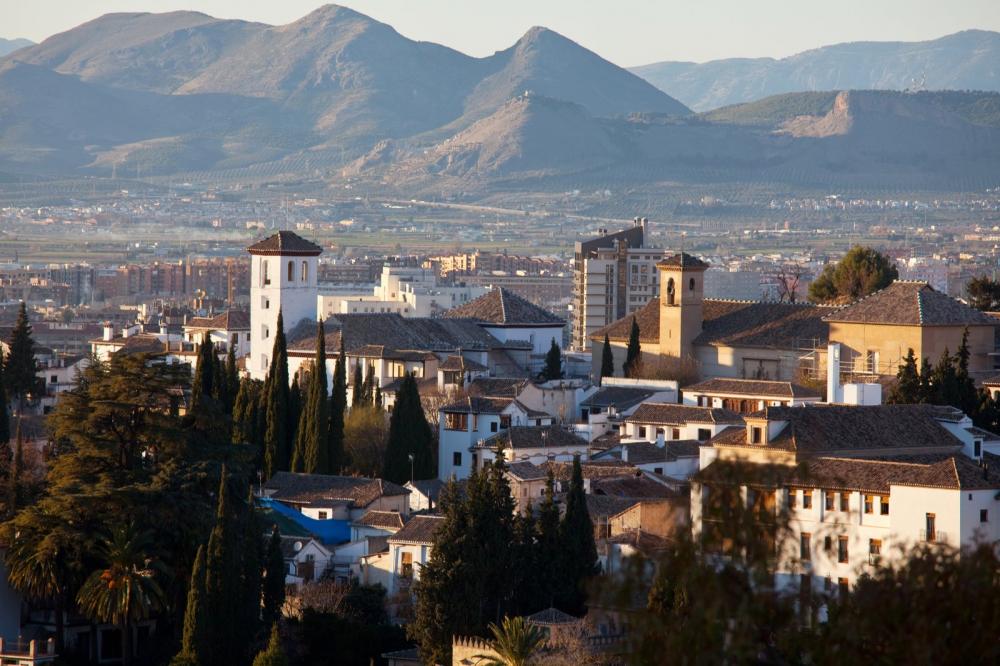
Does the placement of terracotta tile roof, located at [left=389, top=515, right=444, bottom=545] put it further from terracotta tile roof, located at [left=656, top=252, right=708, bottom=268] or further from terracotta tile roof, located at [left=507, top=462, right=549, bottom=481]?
terracotta tile roof, located at [left=656, top=252, right=708, bottom=268]

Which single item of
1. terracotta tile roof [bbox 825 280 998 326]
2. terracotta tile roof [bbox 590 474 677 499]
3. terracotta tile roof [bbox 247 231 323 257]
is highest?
terracotta tile roof [bbox 247 231 323 257]

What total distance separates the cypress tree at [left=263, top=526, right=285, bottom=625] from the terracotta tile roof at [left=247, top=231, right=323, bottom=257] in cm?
2939

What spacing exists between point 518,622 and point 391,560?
8.38m

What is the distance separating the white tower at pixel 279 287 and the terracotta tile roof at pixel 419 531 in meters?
24.6

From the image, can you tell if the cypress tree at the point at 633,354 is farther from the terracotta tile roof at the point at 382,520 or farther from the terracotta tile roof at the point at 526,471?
the terracotta tile roof at the point at 382,520

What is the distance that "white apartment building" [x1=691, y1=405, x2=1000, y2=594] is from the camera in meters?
35.2

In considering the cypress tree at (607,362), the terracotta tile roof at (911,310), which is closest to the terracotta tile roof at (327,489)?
the cypress tree at (607,362)

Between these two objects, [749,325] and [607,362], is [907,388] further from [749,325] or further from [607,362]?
[607,362]

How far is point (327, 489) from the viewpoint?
152 ft

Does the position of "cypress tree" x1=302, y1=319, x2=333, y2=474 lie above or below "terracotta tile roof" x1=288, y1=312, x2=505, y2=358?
below

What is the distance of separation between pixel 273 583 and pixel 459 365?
21.4 m

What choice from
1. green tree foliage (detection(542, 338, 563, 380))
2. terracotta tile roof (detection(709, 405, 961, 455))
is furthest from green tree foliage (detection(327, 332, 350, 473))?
green tree foliage (detection(542, 338, 563, 380))

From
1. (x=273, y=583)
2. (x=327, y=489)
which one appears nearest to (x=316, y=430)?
(x=327, y=489)

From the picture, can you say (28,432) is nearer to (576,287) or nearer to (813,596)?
(813,596)
